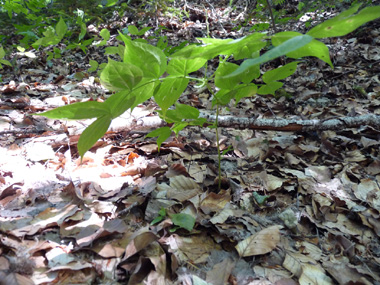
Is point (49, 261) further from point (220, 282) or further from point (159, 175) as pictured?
point (159, 175)

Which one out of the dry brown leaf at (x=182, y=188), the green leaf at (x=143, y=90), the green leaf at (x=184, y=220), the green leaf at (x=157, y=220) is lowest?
the dry brown leaf at (x=182, y=188)

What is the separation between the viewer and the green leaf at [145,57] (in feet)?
2.82

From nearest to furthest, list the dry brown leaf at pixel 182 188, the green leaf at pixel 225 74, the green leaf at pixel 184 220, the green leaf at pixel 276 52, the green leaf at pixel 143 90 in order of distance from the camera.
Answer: the green leaf at pixel 276 52 < the green leaf at pixel 143 90 < the green leaf at pixel 225 74 < the green leaf at pixel 184 220 < the dry brown leaf at pixel 182 188

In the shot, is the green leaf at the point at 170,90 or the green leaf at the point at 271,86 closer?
the green leaf at the point at 170,90

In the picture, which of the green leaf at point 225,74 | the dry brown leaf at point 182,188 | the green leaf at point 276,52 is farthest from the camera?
the dry brown leaf at point 182,188

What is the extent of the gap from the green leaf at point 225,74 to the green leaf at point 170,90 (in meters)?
0.14

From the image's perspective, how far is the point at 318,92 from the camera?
2.93 metres

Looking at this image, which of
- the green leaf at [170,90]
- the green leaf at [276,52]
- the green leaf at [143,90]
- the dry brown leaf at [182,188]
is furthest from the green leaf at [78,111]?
the dry brown leaf at [182,188]

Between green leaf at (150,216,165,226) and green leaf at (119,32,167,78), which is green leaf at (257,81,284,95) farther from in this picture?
green leaf at (150,216,165,226)


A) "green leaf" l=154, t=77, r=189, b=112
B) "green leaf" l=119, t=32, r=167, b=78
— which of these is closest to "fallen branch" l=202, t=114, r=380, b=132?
"green leaf" l=154, t=77, r=189, b=112

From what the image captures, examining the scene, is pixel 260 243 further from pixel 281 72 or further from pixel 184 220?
pixel 281 72

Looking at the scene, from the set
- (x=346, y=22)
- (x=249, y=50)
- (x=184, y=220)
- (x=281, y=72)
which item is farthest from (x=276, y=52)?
(x=184, y=220)

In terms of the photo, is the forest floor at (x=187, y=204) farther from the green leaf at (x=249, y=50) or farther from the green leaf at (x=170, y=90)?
the green leaf at (x=249, y=50)

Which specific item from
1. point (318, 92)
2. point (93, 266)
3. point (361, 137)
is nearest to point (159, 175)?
point (93, 266)
